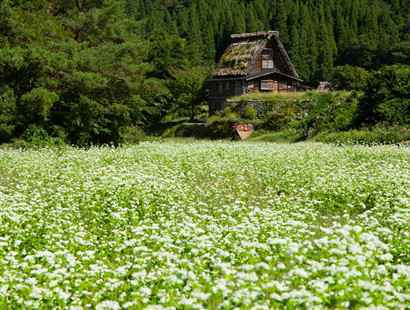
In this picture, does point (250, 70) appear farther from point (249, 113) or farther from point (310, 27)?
point (310, 27)

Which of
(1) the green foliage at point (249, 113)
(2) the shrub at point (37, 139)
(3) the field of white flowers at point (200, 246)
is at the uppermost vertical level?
(3) the field of white flowers at point (200, 246)

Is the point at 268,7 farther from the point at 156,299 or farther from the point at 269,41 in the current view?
the point at 156,299

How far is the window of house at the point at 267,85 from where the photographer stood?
172ft

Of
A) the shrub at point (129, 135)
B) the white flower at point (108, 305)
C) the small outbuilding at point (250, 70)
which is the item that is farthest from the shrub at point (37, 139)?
the small outbuilding at point (250, 70)

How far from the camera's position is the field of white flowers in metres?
4.85

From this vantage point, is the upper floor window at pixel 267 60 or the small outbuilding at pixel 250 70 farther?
the upper floor window at pixel 267 60

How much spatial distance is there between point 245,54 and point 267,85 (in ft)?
12.4

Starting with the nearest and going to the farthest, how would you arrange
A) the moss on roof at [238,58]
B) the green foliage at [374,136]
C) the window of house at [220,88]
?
the green foliage at [374,136] < the moss on roof at [238,58] < the window of house at [220,88]

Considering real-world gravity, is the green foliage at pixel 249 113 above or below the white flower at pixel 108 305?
below

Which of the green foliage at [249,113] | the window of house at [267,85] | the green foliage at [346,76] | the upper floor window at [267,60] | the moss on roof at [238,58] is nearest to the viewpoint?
the green foliage at [249,113]

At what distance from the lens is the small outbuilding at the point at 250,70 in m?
50.5

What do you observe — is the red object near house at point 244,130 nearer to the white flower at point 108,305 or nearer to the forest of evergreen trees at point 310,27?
the forest of evergreen trees at point 310,27

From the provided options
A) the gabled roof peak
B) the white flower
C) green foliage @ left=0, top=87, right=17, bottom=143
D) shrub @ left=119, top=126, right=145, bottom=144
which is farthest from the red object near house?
the white flower

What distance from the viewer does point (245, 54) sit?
50625mm
